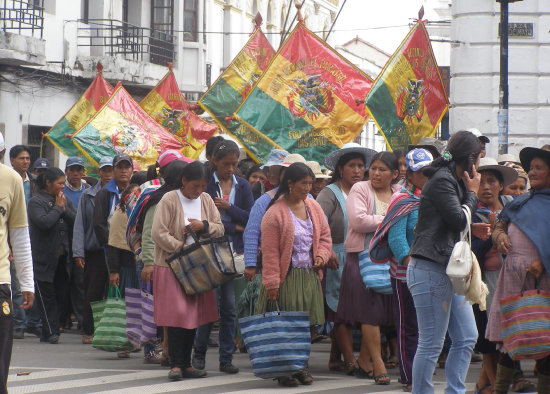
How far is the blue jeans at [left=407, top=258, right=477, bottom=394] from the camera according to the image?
23.1ft

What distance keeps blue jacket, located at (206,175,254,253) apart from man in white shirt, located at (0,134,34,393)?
12.5 feet

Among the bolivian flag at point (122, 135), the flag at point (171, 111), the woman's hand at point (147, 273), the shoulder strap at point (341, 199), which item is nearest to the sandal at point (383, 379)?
the shoulder strap at point (341, 199)

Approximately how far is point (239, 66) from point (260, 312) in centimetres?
908

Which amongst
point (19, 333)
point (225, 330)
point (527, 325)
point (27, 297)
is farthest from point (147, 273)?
point (19, 333)

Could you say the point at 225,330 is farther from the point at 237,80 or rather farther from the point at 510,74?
the point at 510,74

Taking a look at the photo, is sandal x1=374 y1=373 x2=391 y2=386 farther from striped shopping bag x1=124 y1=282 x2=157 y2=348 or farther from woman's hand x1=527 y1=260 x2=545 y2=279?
striped shopping bag x1=124 y1=282 x2=157 y2=348

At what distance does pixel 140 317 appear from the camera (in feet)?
34.0

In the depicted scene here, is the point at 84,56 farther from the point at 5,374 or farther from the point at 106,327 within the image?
the point at 5,374

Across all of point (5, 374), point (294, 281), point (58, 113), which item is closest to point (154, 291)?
point (294, 281)

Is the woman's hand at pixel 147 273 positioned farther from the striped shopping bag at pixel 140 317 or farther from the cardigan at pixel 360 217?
the cardigan at pixel 360 217

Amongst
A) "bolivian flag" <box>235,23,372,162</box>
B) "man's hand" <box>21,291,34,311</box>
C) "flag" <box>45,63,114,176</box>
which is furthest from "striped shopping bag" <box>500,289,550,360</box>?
"flag" <box>45,63,114,176</box>

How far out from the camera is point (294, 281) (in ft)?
30.0

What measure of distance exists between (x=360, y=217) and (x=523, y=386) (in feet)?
6.24

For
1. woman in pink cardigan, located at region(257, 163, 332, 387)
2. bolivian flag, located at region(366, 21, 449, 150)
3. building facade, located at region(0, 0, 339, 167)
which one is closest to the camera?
woman in pink cardigan, located at region(257, 163, 332, 387)
